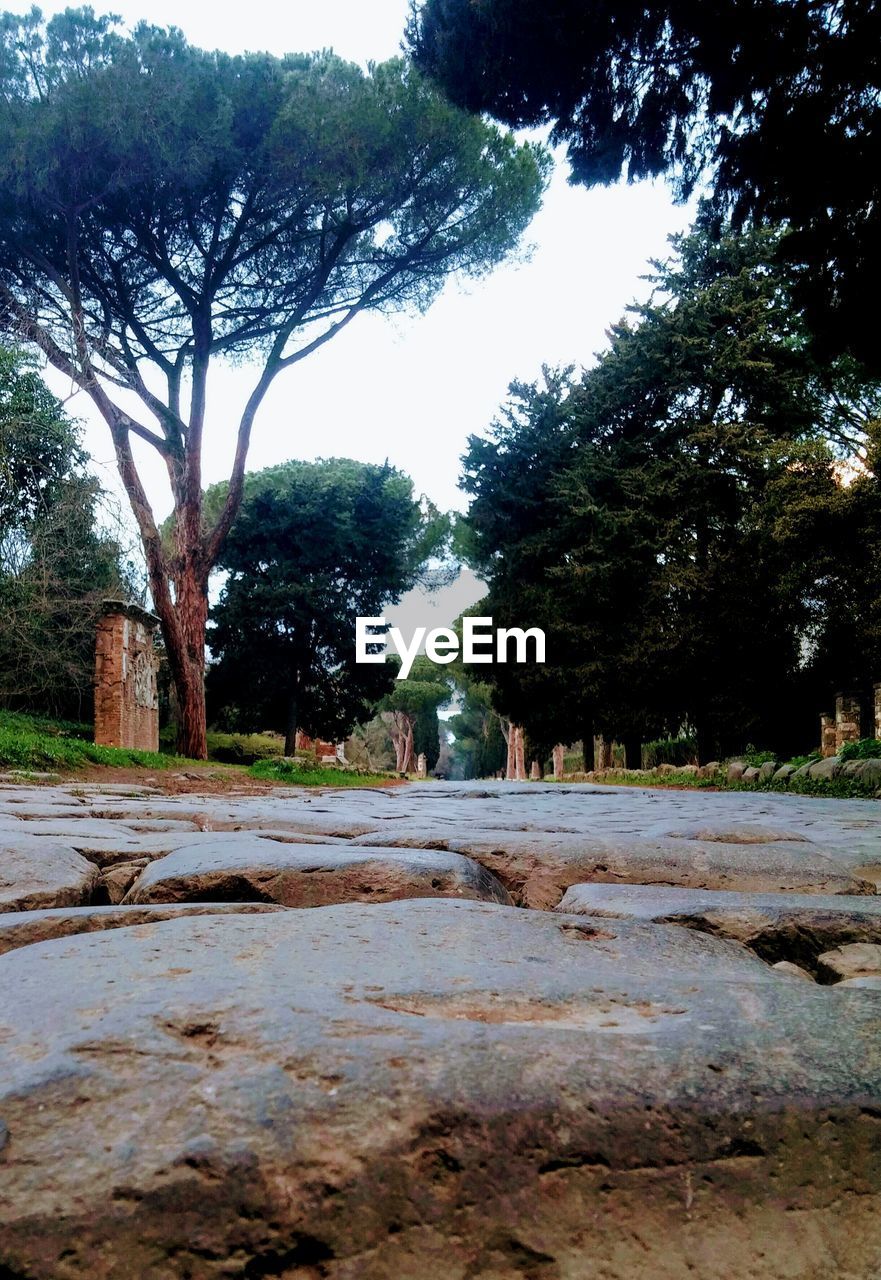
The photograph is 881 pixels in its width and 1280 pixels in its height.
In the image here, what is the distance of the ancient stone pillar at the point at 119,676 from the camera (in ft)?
41.9

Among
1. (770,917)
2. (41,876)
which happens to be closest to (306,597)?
(41,876)

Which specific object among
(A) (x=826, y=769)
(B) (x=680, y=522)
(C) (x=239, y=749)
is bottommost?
(C) (x=239, y=749)

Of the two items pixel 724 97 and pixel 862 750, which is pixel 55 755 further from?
pixel 862 750

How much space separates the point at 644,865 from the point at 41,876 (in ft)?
5.04

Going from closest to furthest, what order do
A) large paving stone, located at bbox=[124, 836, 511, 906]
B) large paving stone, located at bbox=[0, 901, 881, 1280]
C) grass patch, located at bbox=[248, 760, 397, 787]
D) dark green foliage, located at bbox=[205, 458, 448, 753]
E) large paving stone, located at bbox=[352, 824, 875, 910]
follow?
large paving stone, located at bbox=[0, 901, 881, 1280] → large paving stone, located at bbox=[124, 836, 511, 906] → large paving stone, located at bbox=[352, 824, 875, 910] → grass patch, located at bbox=[248, 760, 397, 787] → dark green foliage, located at bbox=[205, 458, 448, 753]

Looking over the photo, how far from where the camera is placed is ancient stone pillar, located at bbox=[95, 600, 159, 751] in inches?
503

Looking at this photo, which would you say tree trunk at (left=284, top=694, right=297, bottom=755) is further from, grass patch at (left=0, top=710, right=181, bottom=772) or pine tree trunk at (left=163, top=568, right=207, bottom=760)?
grass patch at (left=0, top=710, right=181, bottom=772)

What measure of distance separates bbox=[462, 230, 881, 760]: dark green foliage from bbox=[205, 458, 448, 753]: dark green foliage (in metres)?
3.28

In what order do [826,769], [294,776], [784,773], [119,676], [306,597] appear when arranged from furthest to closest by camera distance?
1. [306,597]
2. [119,676]
3. [294,776]
4. [784,773]
5. [826,769]

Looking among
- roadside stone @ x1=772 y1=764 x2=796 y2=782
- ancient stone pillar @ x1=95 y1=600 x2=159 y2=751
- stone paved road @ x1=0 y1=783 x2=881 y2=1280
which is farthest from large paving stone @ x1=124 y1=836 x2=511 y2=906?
ancient stone pillar @ x1=95 y1=600 x2=159 y2=751

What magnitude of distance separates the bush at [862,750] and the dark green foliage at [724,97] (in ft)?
18.2

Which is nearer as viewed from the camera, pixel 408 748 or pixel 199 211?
pixel 199 211

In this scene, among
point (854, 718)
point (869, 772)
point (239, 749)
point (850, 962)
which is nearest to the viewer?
point (850, 962)

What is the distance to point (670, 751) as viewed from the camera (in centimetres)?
2120
